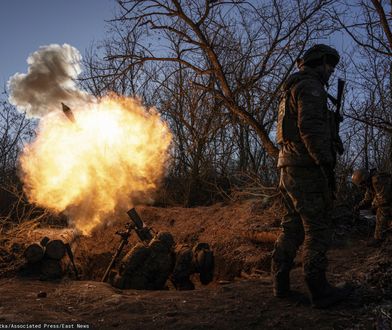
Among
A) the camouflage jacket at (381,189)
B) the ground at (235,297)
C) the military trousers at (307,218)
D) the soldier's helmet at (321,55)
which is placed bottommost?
the ground at (235,297)

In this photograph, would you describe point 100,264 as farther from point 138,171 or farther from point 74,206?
point 138,171

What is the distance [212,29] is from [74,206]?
18.3 feet

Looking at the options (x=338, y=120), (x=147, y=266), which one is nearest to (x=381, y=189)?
(x=338, y=120)

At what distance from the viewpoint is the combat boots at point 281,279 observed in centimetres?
400

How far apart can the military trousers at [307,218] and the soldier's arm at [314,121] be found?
259 mm

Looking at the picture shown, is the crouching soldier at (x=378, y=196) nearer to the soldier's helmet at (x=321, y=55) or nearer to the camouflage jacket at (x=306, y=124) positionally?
the camouflage jacket at (x=306, y=124)

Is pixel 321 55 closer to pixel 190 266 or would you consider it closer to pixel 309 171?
pixel 309 171

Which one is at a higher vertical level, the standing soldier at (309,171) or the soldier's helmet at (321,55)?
the soldier's helmet at (321,55)

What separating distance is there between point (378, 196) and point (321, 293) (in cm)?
407

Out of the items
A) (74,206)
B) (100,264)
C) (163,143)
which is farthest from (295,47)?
(100,264)

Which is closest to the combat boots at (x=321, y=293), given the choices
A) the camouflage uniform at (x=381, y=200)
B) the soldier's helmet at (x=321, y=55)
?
the soldier's helmet at (x=321, y=55)

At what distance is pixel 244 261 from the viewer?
7.13 meters

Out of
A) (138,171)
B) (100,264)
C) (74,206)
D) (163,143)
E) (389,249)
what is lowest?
(100,264)

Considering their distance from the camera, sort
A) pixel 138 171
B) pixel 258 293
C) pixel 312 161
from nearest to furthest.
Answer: pixel 312 161
pixel 258 293
pixel 138 171
